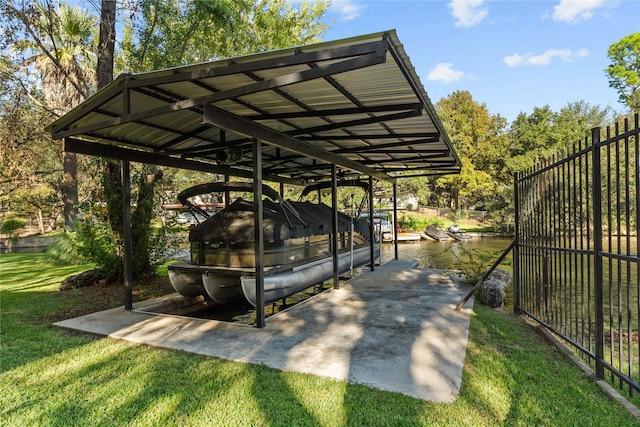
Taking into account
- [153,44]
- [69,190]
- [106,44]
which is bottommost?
[69,190]

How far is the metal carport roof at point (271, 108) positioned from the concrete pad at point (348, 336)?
2336mm

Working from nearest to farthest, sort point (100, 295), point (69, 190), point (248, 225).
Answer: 1. point (248, 225)
2. point (100, 295)
3. point (69, 190)

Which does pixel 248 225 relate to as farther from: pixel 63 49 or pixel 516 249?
pixel 63 49

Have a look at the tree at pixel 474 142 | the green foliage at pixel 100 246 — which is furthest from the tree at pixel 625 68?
the green foliage at pixel 100 246

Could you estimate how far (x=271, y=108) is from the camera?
15.5 feet

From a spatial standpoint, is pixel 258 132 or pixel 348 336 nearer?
pixel 348 336

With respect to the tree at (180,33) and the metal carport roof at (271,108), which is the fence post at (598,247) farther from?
the tree at (180,33)

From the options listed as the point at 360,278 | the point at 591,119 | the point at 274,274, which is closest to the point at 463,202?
the point at 591,119

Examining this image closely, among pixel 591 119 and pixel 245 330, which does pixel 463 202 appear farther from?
pixel 245 330

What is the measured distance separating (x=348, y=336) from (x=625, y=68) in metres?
42.5

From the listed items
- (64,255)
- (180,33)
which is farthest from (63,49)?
(64,255)

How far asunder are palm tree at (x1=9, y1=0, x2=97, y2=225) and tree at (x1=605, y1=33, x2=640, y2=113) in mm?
39642

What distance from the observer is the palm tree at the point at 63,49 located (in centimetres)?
809

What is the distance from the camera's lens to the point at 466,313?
499cm
